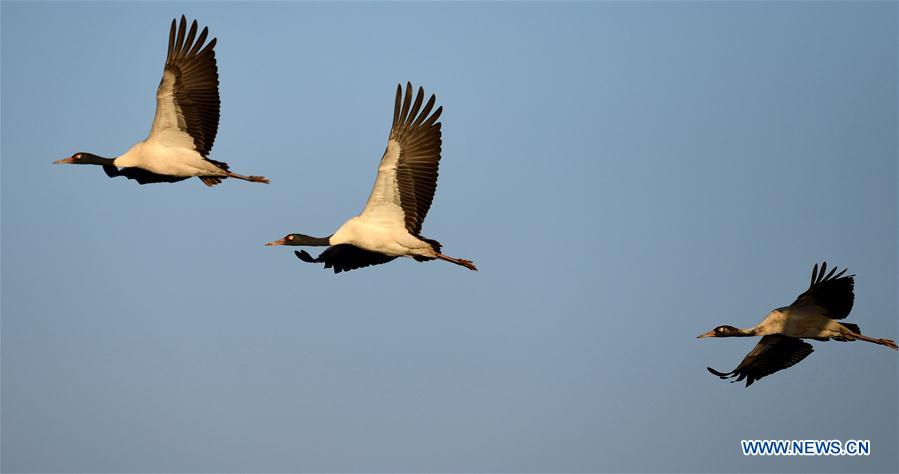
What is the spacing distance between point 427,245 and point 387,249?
2.51 ft

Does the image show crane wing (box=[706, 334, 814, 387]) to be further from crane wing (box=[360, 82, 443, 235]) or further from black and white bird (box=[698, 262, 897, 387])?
crane wing (box=[360, 82, 443, 235])

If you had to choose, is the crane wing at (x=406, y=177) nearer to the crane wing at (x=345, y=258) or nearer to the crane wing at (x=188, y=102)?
the crane wing at (x=345, y=258)

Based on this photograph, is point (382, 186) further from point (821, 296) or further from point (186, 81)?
point (821, 296)

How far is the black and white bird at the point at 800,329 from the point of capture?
30.3 meters

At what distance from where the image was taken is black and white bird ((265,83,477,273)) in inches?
1137

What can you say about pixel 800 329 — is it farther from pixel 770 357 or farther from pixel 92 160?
pixel 92 160

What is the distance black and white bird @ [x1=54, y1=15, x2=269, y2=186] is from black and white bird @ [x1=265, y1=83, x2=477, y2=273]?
3.15 m

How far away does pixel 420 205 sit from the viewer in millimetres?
28953

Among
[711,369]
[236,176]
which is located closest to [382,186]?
[236,176]

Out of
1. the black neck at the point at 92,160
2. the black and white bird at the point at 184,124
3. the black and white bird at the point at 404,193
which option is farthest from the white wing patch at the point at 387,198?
the black neck at the point at 92,160

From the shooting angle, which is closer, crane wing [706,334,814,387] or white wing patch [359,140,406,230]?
white wing patch [359,140,406,230]

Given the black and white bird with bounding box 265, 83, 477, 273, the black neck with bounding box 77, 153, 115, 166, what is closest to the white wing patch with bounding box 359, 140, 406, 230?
the black and white bird with bounding box 265, 83, 477, 273

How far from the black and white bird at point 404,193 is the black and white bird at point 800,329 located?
657cm

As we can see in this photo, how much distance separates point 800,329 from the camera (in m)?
30.9
